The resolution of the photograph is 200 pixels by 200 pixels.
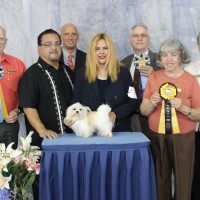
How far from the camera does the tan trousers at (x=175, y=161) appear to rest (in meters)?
2.41

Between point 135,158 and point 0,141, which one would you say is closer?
point 135,158

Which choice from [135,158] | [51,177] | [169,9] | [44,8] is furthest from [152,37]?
[51,177]

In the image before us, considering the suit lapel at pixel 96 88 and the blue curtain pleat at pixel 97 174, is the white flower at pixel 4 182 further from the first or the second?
the suit lapel at pixel 96 88

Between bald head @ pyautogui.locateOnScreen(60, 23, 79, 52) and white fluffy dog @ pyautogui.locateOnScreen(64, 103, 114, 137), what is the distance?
48.5 inches

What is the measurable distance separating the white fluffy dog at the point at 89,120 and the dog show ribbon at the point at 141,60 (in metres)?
0.84

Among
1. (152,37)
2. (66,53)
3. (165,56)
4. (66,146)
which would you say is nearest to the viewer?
(66,146)

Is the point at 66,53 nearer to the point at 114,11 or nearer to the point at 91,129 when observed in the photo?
the point at 114,11

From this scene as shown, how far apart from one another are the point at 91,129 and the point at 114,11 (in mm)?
1704

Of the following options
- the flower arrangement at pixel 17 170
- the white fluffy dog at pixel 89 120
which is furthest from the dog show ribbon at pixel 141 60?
the flower arrangement at pixel 17 170

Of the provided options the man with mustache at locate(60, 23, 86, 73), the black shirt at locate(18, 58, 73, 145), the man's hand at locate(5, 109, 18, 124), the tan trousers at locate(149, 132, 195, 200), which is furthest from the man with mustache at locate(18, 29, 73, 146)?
the tan trousers at locate(149, 132, 195, 200)

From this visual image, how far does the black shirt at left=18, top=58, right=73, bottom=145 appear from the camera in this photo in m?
2.53

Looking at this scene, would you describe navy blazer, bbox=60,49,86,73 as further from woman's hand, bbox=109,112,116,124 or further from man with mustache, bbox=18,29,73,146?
woman's hand, bbox=109,112,116,124

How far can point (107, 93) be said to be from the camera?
2490 mm

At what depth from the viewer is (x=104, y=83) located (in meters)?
2.51
